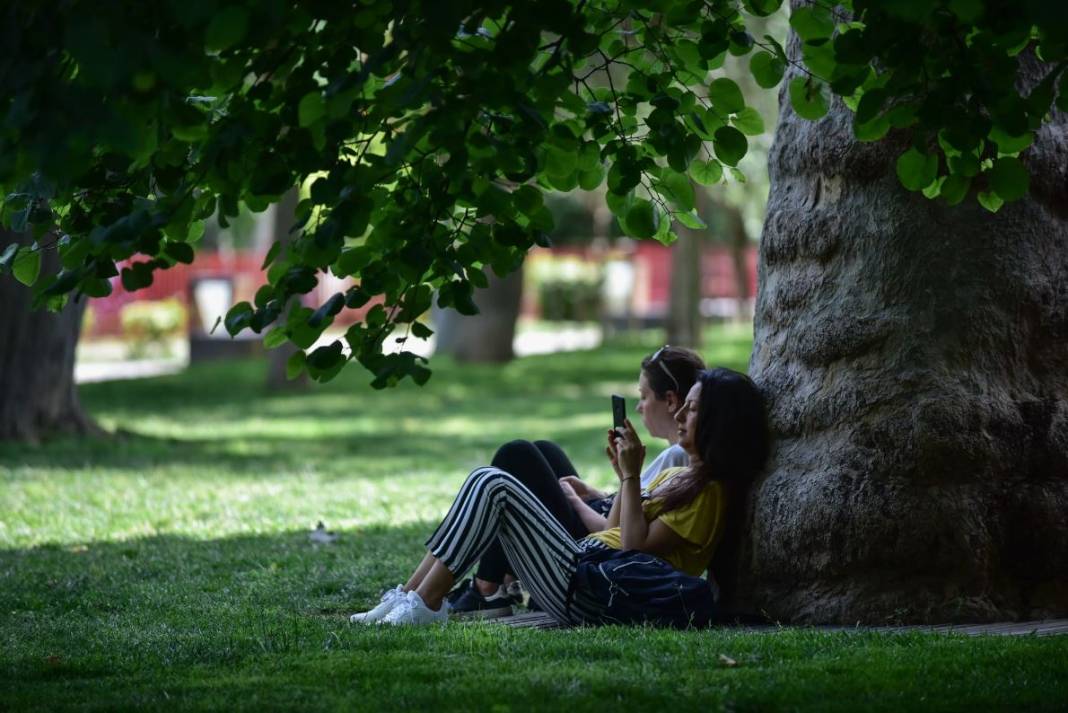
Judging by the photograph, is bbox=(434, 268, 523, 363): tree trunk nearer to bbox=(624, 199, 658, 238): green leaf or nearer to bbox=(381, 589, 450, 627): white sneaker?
bbox=(381, 589, 450, 627): white sneaker

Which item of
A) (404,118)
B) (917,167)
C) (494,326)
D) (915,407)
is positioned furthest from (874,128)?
(494,326)

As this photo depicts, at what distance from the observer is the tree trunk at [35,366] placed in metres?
14.6

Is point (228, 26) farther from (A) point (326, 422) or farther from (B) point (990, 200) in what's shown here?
(A) point (326, 422)

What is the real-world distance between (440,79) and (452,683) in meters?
1.96

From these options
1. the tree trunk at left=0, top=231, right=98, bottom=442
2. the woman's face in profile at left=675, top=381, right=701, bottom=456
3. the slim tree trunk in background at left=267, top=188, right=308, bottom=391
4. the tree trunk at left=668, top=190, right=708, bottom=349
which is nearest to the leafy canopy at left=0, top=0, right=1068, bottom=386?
the woman's face in profile at left=675, top=381, right=701, bottom=456

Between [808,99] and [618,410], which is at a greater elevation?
[808,99]

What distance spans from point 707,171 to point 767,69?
0.64 metres

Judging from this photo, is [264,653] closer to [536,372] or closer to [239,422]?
[239,422]

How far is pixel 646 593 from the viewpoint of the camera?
6.08m

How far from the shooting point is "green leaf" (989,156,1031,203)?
5156mm

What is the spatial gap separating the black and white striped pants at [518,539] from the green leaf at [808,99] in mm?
1906

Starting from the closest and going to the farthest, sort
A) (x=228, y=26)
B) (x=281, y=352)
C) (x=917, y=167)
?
(x=228, y=26)
(x=917, y=167)
(x=281, y=352)

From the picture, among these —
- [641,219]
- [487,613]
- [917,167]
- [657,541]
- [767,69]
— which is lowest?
[487,613]

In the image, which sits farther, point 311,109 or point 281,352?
point 281,352
